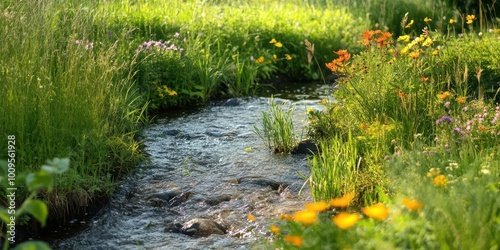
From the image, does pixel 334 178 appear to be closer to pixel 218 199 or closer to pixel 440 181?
pixel 218 199

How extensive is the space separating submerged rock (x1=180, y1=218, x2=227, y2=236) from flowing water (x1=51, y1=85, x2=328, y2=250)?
16 mm

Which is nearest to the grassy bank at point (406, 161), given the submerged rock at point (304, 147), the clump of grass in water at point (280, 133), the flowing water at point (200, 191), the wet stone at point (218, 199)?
the submerged rock at point (304, 147)

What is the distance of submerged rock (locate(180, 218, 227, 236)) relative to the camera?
5039 mm

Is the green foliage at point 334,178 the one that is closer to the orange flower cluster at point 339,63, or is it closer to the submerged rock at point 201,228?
the submerged rock at point 201,228

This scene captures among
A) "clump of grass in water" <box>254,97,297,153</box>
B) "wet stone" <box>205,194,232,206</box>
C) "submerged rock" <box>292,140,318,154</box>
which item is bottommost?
"wet stone" <box>205,194,232,206</box>

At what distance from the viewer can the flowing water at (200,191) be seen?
5.00 metres

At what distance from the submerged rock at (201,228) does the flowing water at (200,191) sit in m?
0.02

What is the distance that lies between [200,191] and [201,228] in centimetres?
89

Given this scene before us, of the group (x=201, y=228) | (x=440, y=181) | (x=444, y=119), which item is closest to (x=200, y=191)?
(x=201, y=228)

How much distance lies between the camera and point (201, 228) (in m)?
5.06

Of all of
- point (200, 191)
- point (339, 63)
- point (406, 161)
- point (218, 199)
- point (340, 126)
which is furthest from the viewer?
point (340, 126)

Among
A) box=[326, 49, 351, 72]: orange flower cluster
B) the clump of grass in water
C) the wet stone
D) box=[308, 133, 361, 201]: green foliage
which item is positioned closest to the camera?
box=[308, 133, 361, 201]: green foliage

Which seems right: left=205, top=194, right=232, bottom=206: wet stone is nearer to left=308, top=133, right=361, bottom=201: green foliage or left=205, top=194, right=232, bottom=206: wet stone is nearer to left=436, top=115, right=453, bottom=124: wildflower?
left=308, top=133, right=361, bottom=201: green foliage

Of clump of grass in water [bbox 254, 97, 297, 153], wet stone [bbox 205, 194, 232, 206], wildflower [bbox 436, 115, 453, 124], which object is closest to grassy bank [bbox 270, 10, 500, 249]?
wildflower [bbox 436, 115, 453, 124]
